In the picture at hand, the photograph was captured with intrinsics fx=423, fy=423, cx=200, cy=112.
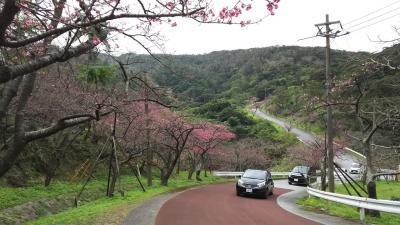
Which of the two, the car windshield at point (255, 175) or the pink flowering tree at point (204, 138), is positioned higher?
the pink flowering tree at point (204, 138)

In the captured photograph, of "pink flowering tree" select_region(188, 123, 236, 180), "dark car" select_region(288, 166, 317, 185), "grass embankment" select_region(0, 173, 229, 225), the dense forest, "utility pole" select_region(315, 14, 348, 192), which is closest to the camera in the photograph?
"grass embankment" select_region(0, 173, 229, 225)

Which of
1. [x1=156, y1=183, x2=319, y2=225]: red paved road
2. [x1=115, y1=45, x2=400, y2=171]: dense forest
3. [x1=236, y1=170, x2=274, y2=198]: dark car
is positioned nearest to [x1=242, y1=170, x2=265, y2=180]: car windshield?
[x1=236, y1=170, x2=274, y2=198]: dark car

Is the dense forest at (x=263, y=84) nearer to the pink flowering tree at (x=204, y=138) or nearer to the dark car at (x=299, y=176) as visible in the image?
the pink flowering tree at (x=204, y=138)

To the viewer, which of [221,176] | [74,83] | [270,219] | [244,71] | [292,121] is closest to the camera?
[270,219]

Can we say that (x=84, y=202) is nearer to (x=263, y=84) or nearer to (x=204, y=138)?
(x=204, y=138)

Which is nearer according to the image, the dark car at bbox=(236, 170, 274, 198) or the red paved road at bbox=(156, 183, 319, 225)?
the red paved road at bbox=(156, 183, 319, 225)

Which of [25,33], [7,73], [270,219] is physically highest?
[25,33]

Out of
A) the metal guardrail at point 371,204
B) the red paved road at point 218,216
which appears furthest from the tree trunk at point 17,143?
the metal guardrail at point 371,204

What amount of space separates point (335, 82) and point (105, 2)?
13607 mm

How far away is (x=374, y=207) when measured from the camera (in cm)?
1209

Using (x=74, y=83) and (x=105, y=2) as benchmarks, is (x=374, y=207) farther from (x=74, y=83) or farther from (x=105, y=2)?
(x=74, y=83)

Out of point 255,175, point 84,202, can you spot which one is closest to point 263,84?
point 255,175

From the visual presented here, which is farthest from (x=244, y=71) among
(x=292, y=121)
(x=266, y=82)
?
(x=292, y=121)

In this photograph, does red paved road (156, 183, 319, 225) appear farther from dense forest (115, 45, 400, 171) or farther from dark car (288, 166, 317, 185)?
dark car (288, 166, 317, 185)
